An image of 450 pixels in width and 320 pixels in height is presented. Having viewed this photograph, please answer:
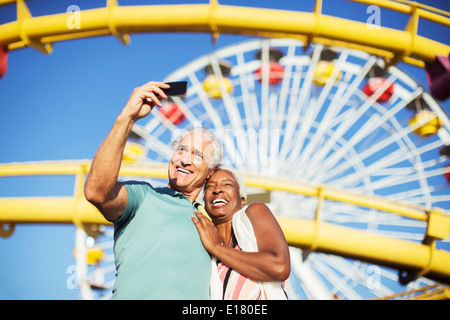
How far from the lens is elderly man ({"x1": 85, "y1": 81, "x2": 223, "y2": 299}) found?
1.22 metres

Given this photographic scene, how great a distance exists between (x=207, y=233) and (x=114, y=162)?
0.45 m

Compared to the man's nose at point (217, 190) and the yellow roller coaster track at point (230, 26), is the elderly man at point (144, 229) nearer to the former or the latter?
the man's nose at point (217, 190)

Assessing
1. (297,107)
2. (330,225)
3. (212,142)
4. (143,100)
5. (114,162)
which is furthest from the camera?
(297,107)

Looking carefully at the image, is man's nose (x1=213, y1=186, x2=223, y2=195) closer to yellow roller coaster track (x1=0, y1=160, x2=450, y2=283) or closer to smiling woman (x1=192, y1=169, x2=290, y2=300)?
smiling woman (x1=192, y1=169, x2=290, y2=300)

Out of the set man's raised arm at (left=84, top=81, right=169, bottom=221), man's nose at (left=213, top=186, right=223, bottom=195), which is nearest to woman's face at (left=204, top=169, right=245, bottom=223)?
man's nose at (left=213, top=186, right=223, bottom=195)

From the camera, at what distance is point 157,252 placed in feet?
4.30

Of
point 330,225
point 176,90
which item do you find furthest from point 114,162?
point 330,225

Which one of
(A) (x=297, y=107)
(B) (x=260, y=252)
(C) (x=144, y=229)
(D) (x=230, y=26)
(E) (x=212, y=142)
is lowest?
(B) (x=260, y=252)

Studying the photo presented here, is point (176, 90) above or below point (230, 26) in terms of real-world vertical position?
below

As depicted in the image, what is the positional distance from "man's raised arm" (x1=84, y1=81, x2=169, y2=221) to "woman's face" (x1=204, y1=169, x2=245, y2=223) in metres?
0.42

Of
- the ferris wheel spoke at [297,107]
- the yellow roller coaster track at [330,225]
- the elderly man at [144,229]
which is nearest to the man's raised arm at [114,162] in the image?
the elderly man at [144,229]

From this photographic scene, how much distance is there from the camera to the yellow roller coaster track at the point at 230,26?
2.61m

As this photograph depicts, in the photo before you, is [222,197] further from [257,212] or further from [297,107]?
[297,107]

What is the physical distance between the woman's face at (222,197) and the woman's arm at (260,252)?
12cm
